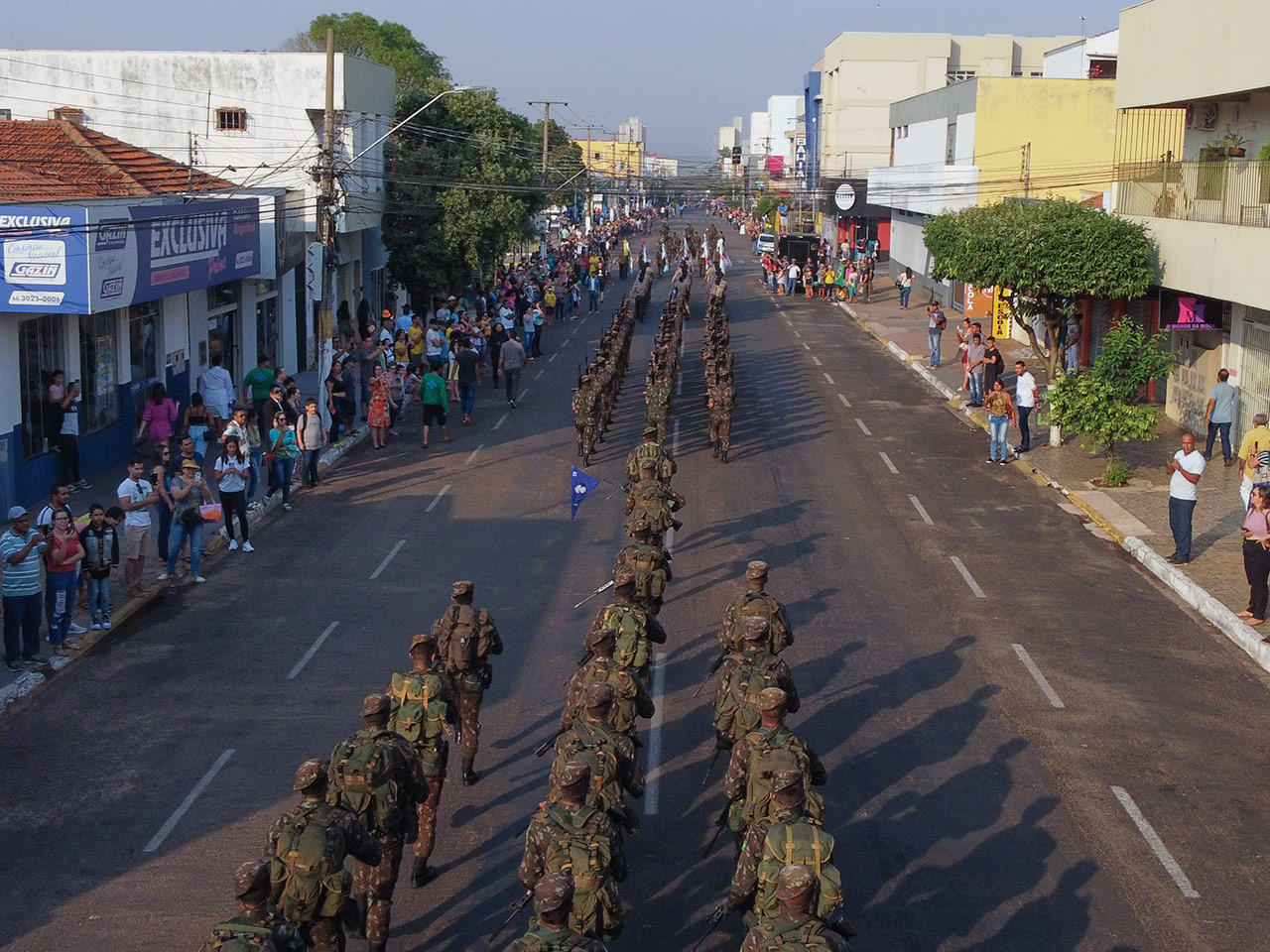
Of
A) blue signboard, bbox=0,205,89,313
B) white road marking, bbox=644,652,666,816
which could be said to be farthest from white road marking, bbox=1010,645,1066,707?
blue signboard, bbox=0,205,89,313

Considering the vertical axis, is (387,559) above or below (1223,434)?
below

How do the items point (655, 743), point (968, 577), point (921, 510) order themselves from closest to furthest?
point (655, 743) → point (968, 577) → point (921, 510)

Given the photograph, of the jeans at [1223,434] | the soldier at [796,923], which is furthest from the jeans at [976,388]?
the soldier at [796,923]

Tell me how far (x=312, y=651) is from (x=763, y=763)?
646cm

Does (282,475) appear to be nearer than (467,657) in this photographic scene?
No

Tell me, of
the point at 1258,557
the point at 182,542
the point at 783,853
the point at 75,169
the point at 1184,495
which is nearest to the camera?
the point at 783,853

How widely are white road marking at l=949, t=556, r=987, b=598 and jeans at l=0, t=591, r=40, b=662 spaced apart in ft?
31.0

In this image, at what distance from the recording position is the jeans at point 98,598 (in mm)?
13789

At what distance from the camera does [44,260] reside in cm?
1862

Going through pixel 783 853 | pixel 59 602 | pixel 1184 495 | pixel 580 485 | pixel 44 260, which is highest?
pixel 44 260

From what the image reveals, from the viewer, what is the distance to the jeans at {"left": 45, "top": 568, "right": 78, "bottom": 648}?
13.2 m

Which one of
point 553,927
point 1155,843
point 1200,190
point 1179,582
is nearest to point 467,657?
point 553,927

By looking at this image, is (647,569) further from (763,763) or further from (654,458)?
(763,763)

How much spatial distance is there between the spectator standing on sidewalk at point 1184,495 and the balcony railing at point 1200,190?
21.6 ft
